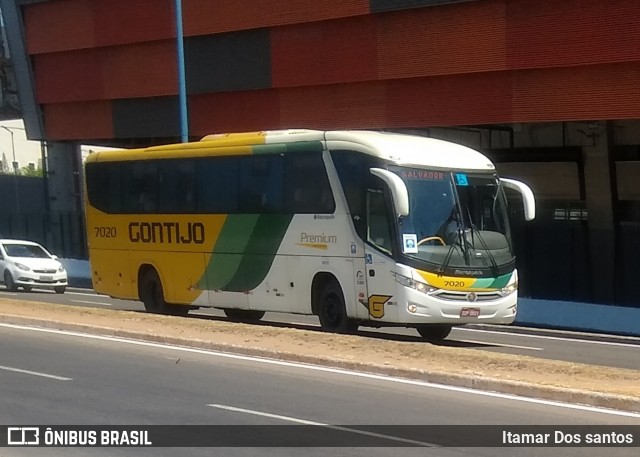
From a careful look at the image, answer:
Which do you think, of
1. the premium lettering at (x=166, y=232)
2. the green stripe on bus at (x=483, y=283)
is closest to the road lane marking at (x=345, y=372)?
the premium lettering at (x=166, y=232)

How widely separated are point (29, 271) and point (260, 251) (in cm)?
1587

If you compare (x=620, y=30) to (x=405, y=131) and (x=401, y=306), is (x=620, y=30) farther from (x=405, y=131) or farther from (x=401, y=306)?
(x=401, y=306)

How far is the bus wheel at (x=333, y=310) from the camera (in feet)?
64.1

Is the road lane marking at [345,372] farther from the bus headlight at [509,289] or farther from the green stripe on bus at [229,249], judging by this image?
the bus headlight at [509,289]

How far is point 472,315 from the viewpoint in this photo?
18.6 metres

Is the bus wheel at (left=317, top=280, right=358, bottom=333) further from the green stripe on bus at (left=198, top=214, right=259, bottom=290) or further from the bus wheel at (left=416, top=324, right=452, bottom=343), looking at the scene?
the green stripe on bus at (left=198, top=214, right=259, bottom=290)

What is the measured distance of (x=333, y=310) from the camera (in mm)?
19828

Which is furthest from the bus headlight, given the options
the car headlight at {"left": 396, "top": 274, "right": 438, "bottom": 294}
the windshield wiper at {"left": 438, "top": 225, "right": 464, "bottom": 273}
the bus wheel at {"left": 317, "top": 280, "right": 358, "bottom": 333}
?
the bus wheel at {"left": 317, "top": 280, "right": 358, "bottom": 333}

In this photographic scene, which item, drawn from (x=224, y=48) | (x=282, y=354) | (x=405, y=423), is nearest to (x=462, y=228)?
(x=282, y=354)

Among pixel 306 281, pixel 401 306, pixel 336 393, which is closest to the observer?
pixel 336 393

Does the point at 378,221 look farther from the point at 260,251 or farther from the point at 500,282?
the point at 260,251

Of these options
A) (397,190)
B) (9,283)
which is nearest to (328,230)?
(397,190)

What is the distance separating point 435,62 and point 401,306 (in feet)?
51.3

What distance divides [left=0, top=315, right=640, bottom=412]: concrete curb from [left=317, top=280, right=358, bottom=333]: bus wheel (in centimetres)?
304
